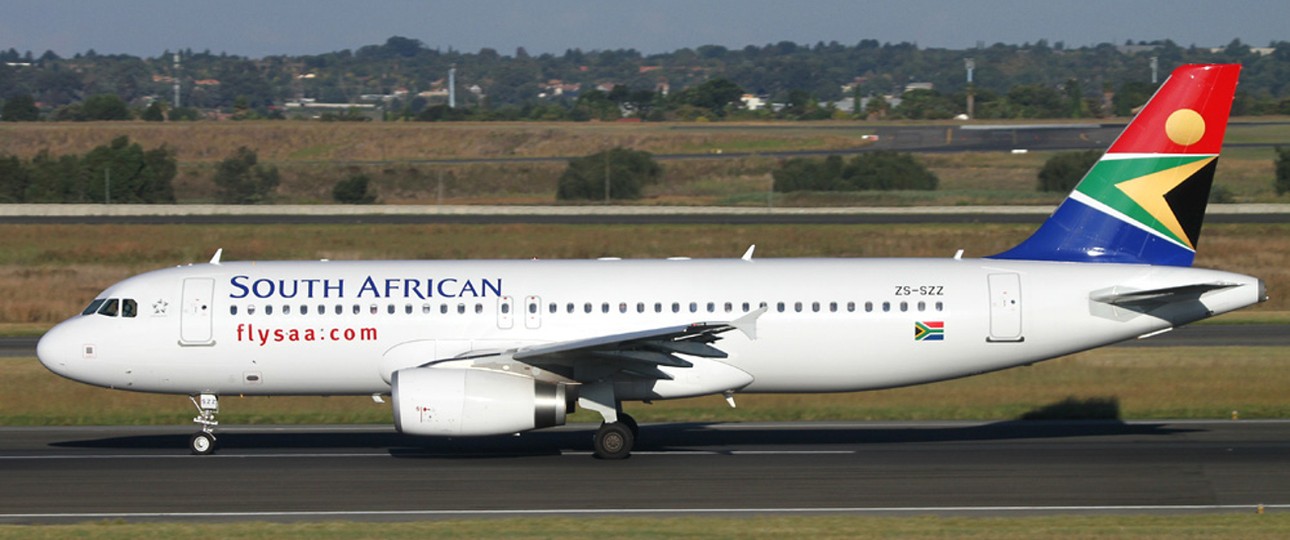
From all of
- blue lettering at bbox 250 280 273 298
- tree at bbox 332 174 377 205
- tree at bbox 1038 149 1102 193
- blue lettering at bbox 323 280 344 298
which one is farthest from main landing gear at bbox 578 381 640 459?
tree at bbox 1038 149 1102 193

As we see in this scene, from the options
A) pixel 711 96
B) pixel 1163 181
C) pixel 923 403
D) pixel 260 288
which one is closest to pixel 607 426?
pixel 260 288

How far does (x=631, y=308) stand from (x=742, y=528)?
6571 millimetres

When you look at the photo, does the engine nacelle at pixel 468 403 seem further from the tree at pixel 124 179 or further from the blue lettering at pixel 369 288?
the tree at pixel 124 179

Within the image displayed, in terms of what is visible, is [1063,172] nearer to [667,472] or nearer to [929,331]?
[929,331]

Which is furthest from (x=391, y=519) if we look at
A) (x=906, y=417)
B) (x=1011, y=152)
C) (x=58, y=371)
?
(x=1011, y=152)

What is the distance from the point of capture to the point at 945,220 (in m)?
62.7

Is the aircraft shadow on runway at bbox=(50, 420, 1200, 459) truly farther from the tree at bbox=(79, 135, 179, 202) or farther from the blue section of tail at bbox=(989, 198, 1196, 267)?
the tree at bbox=(79, 135, 179, 202)

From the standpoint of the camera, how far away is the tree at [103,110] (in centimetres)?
14438

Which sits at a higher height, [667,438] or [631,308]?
[631,308]

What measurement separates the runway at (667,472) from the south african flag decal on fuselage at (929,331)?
1.75m

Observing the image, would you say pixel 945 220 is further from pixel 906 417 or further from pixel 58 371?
pixel 58 371

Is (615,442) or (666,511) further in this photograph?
(615,442)

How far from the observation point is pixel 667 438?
1021 inches

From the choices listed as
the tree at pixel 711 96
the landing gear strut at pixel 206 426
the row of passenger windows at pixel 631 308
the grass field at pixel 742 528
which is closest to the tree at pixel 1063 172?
the row of passenger windows at pixel 631 308
